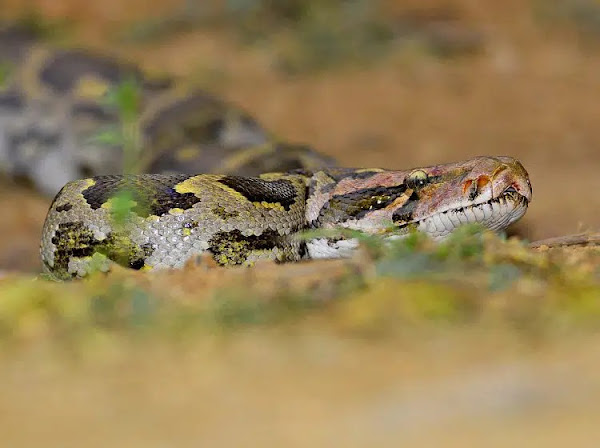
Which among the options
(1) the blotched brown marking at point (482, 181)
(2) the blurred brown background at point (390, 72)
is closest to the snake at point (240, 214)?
(1) the blotched brown marking at point (482, 181)

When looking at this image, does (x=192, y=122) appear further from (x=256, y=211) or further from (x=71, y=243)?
(x=71, y=243)

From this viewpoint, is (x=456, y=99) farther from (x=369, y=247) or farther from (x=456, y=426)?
(x=456, y=426)

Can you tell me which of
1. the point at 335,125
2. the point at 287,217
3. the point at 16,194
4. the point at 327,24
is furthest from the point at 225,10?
the point at 287,217

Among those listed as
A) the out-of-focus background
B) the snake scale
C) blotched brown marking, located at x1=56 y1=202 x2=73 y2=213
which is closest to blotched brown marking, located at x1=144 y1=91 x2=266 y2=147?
the snake scale

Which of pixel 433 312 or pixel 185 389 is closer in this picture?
pixel 185 389

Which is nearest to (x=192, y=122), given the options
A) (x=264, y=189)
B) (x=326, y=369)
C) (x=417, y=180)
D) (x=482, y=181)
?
(x=264, y=189)

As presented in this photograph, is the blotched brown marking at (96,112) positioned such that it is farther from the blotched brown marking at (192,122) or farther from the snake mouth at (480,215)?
the snake mouth at (480,215)
